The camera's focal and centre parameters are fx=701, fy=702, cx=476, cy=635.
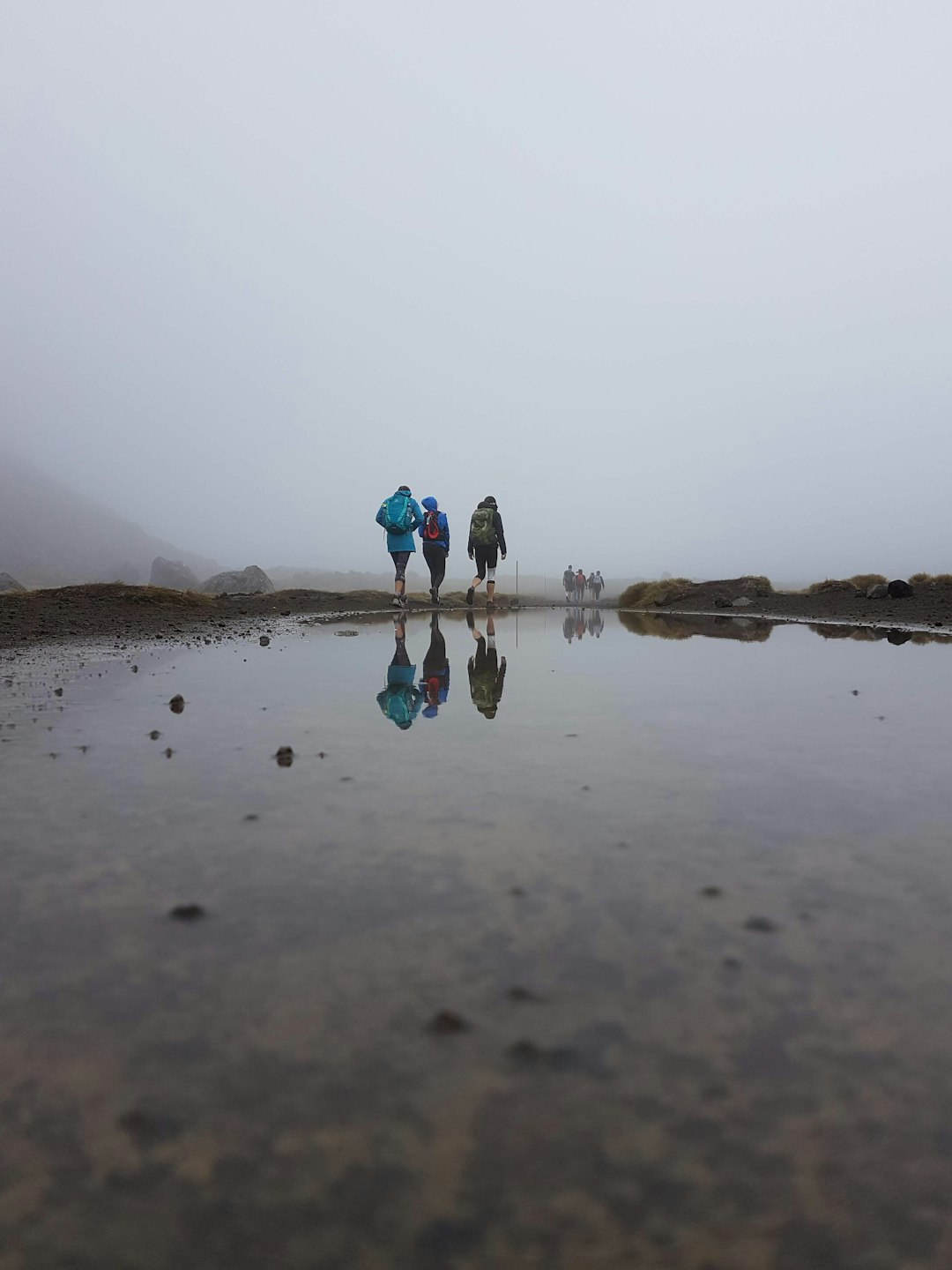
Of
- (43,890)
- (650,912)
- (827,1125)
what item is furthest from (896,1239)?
(43,890)

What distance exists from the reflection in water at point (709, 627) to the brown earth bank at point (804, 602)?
1.46m

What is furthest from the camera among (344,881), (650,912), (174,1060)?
(344,881)

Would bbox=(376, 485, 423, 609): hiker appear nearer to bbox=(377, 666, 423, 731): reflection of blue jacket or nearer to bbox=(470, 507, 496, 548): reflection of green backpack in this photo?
bbox=(470, 507, 496, 548): reflection of green backpack

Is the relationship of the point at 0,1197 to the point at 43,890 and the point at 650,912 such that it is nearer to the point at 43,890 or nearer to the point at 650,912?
the point at 43,890

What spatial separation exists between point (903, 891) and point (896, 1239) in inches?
55.8

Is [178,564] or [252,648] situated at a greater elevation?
[178,564]

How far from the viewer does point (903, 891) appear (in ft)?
7.77

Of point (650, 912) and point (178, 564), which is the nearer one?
point (650, 912)

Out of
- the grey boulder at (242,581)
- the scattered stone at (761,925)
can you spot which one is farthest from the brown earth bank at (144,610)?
the grey boulder at (242,581)

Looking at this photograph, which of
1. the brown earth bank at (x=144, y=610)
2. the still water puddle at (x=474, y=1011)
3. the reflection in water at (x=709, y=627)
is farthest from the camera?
the reflection in water at (x=709, y=627)

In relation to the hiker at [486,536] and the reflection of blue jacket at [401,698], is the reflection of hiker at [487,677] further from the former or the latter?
the hiker at [486,536]

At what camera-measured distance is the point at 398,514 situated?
18.8 m

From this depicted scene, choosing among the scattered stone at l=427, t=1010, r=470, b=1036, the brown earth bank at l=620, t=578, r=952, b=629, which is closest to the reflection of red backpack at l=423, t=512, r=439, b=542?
the brown earth bank at l=620, t=578, r=952, b=629

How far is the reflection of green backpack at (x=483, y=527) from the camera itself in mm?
20547
